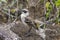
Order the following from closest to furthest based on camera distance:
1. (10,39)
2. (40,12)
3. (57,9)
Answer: (10,39)
(57,9)
(40,12)

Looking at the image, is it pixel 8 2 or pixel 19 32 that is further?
pixel 8 2

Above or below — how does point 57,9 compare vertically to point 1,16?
above

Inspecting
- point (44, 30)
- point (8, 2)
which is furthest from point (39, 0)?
point (8, 2)

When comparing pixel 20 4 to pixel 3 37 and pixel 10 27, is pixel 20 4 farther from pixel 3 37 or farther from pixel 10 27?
pixel 3 37

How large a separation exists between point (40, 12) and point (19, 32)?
60cm

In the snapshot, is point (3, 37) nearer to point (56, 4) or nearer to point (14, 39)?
point (14, 39)

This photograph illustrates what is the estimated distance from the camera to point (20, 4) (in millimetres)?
3588

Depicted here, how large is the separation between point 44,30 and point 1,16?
3.27 feet

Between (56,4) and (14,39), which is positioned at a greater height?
(56,4)

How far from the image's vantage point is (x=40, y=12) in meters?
3.41

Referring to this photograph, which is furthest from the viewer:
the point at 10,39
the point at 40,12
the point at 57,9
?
the point at 40,12

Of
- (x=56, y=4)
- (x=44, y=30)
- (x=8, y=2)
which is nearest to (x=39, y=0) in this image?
(x=56, y=4)

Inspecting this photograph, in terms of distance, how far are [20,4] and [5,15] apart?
35 centimetres

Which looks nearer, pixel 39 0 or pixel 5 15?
pixel 39 0
